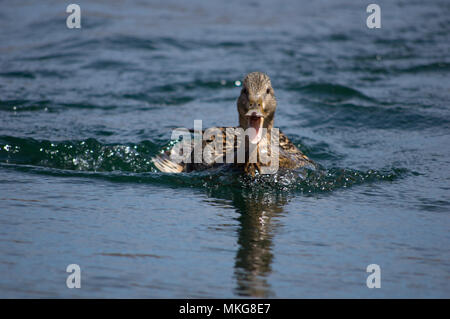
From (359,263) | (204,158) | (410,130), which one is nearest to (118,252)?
(359,263)

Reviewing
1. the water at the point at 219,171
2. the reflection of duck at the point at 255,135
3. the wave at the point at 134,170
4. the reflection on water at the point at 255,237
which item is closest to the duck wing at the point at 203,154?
the reflection of duck at the point at 255,135

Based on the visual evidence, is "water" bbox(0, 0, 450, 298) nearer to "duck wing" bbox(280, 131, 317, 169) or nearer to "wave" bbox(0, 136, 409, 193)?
"wave" bbox(0, 136, 409, 193)

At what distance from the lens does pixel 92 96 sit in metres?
11.7

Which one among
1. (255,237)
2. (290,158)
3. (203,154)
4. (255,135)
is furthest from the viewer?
(203,154)

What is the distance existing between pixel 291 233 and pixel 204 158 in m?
2.68

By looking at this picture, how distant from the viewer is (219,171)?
7777mm

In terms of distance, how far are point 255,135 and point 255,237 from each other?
1.73m

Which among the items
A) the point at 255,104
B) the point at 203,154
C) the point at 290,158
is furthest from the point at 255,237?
the point at 203,154

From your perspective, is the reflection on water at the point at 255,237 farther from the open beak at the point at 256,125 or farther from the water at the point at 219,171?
the open beak at the point at 256,125

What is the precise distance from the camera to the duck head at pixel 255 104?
23.9ft

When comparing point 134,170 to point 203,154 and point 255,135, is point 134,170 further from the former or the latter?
point 255,135

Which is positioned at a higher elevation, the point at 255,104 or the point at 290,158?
the point at 255,104

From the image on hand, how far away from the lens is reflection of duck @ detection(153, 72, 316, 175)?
24.0 feet

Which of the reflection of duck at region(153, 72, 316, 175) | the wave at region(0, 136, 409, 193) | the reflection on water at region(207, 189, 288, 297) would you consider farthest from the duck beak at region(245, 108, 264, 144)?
the reflection on water at region(207, 189, 288, 297)
